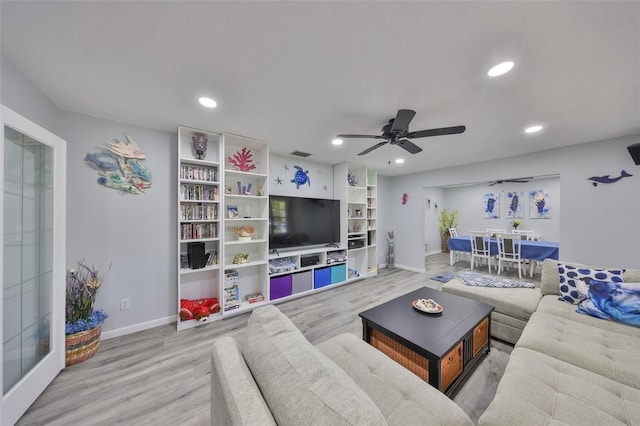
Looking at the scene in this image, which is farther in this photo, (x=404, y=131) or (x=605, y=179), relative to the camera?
(x=605, y=179)

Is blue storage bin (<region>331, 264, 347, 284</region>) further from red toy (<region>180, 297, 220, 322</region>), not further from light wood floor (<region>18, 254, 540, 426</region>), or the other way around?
red toy (<region>180, 297, 220, 322</region>)

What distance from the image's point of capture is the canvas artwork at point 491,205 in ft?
21.0

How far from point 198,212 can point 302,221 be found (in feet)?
5.18

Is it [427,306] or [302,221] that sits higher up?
[302,221]

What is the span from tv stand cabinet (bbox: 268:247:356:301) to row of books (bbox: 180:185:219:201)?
46.6 inches

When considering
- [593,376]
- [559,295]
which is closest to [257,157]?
[593,376]

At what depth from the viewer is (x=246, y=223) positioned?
3.39 meters

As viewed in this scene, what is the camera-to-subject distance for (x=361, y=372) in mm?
1256

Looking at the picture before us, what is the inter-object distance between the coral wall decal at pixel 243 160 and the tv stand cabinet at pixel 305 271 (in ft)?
4.51

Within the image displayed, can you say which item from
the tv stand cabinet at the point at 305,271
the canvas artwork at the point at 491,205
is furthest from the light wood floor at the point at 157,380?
the canvas artwork at the point at 491,205

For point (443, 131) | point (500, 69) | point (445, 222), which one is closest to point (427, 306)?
point (443, 131)

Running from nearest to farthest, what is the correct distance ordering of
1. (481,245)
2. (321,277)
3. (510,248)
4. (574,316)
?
(574,316), (321,277), (510,248), (481,245)

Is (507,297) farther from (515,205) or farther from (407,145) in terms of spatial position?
(515,205)

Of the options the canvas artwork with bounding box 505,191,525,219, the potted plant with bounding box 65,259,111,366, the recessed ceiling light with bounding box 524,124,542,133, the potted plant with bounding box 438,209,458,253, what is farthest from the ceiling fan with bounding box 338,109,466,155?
the potted plant with bounding box 438,209,458,253
